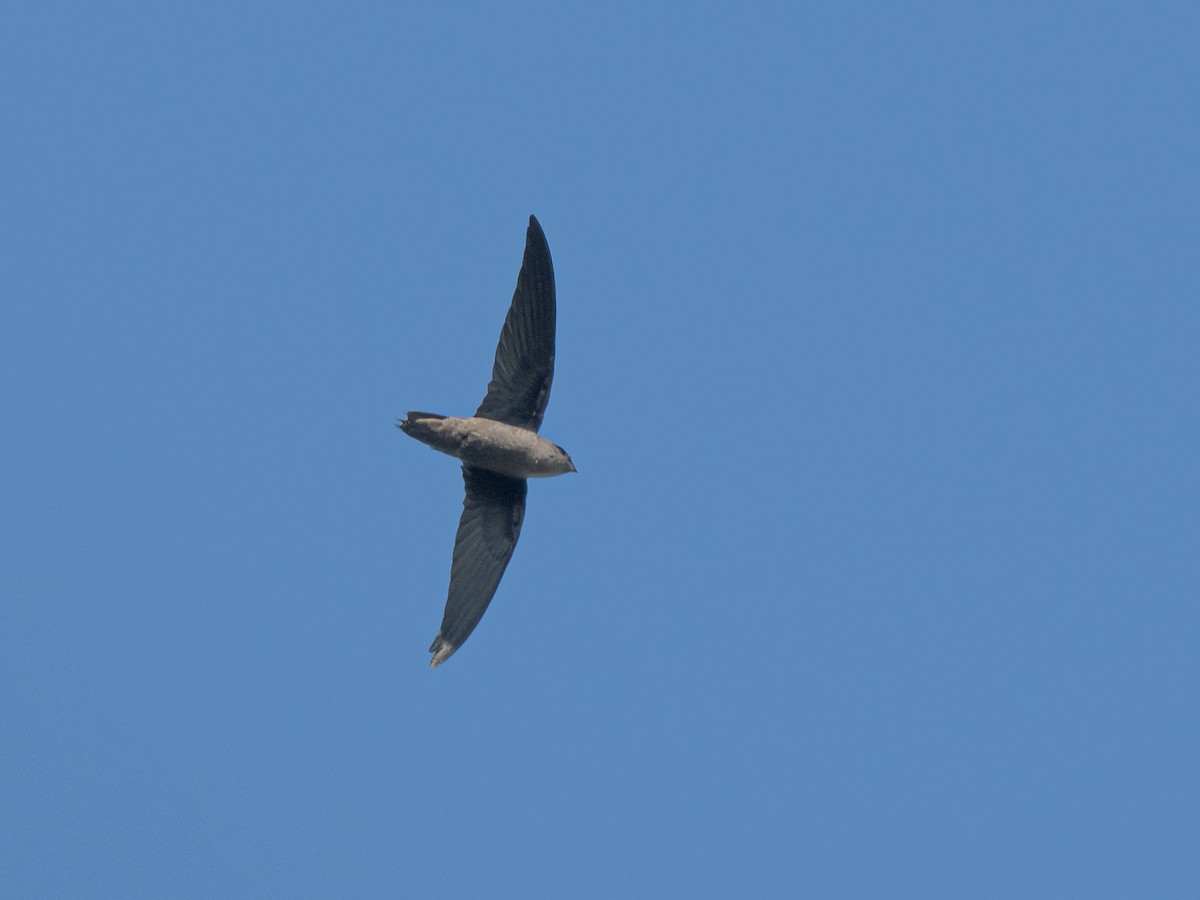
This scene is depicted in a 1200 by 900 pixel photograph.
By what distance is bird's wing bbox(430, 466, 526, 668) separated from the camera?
8.38m

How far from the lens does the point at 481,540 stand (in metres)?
8.54

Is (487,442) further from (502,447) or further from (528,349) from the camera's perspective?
(528,349)

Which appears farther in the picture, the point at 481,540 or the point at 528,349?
the point at 481,540

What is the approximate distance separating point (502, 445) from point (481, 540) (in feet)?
2.03

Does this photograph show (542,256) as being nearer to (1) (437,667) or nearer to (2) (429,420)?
(2) (429,420)

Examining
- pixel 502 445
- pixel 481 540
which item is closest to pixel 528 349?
pixel 502 445

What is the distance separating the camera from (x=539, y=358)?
27.6ft

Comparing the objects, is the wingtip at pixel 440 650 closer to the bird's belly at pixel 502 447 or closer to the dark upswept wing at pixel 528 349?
the bird's belly at pixel 502 447

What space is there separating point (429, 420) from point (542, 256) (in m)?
1.15

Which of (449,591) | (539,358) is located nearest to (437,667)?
(449,591)

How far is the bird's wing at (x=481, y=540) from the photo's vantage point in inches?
330

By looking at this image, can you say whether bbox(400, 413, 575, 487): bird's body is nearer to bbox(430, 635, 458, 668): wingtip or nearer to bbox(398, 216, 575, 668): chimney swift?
bbox(398, 216, 575, 668): chimney swift

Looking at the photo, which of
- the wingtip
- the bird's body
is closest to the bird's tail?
the bird's body

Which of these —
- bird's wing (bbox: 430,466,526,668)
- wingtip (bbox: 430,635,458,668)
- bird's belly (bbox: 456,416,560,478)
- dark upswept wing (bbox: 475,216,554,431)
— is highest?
dark upswept wing (bbox: 475,216,554,431)
